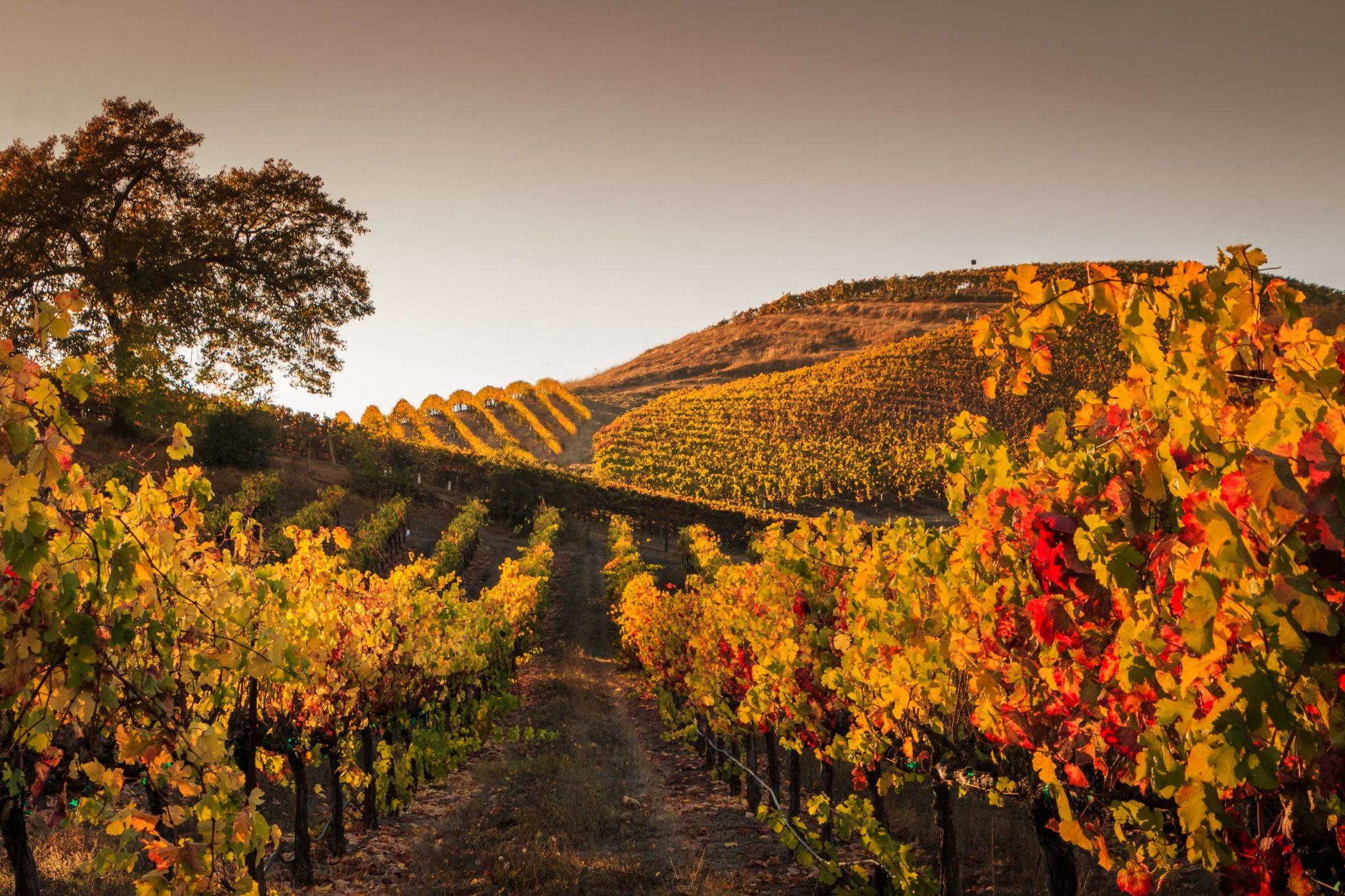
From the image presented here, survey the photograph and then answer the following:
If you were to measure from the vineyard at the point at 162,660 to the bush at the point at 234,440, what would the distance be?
26.8 meters

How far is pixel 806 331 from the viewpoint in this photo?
119062 millimetres

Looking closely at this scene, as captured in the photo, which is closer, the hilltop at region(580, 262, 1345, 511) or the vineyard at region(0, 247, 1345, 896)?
the vineyard at region(0, 247, 1345, 896)

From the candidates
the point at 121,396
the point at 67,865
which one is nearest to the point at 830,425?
the point at 121,396

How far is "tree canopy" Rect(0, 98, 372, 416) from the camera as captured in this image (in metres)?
21.2

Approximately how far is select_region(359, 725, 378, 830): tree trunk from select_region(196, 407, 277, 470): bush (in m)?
26.6

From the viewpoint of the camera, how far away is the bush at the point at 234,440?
3228 centimetres

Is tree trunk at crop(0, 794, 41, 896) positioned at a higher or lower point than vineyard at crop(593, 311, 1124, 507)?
lower

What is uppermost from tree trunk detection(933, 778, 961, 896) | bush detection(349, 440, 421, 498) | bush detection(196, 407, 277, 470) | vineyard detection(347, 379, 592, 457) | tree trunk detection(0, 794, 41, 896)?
vineyard detection(347, 379, 592, 457)

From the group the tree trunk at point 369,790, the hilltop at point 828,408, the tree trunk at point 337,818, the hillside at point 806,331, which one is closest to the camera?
the tree trunk at point 337,818

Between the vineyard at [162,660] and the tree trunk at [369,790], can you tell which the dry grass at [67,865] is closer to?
the vineyard at [162,660]

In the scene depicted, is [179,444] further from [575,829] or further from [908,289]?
[908,289]

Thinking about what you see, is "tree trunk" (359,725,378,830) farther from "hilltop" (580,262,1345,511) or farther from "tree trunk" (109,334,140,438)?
"hilltop" (580,262,1345,511)


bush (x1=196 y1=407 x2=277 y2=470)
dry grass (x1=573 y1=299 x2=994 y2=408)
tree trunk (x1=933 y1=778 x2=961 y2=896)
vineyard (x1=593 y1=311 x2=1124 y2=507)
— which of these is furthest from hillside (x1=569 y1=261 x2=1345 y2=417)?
tree trunk (x1=933 y1=778 x2=961 y2=896)

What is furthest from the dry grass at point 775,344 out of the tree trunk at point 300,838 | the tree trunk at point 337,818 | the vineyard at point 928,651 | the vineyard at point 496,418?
the tree trunk at point 300,838
